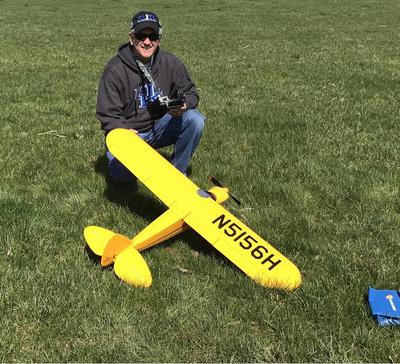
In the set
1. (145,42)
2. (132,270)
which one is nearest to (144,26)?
(145,42)

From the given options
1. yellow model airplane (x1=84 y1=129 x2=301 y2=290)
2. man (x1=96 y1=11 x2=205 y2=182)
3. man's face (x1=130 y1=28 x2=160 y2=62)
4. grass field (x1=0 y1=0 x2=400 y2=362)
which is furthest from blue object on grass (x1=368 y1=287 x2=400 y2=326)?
man's face (x1=130 y1=28 x2=160 y2=62)

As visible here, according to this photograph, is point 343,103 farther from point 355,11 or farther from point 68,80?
point 355,11

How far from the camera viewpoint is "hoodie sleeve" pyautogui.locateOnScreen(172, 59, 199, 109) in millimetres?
6418

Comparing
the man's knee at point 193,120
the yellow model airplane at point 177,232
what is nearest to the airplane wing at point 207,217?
the yellow model airplane at point 177,232

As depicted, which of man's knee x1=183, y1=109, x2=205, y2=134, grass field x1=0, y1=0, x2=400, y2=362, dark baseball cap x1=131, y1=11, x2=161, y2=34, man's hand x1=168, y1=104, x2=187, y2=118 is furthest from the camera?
man's knee x1=183, y1=109, x2=205, y2=134

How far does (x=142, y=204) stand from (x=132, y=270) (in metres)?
1.85

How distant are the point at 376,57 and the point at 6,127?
1208cm

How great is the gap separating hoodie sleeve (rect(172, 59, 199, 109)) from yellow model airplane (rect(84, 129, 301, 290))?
3.30 feet

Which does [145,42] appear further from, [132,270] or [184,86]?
[132,270]

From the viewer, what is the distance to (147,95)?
20.7 feet

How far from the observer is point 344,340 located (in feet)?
12.4

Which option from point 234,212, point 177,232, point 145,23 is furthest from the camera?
point 234,212

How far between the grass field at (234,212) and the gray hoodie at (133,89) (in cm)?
99

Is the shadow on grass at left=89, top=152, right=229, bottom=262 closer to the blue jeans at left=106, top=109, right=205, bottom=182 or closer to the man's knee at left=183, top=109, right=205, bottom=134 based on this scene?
the blue jeans at left=106, top=109, right=205, bottom=182
